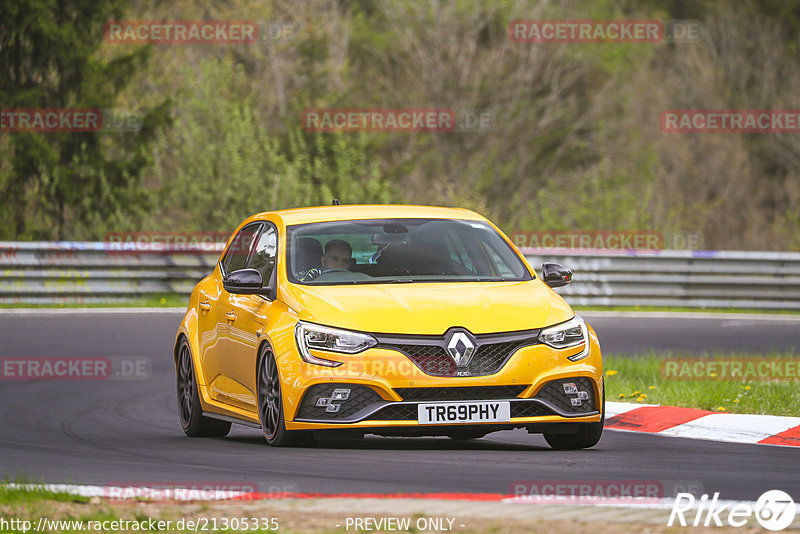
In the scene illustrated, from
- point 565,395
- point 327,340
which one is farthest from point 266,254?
point 565,395

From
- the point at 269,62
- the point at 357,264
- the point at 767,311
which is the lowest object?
the point at 767,311

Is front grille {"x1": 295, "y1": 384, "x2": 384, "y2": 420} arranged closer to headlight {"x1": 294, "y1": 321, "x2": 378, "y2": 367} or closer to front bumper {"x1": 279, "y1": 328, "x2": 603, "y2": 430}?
front bumper {"x1": 279, "y1": 328, "x2": 603, "y2": 430}

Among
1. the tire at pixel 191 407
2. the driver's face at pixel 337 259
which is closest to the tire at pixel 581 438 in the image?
the driver's face at pixel 337 259

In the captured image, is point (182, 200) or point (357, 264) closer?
point (357, 264)

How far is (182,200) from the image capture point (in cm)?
2888

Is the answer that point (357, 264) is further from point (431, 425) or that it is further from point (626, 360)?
point (626, 360)

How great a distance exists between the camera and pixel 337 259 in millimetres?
10008

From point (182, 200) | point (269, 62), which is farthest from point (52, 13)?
point (269, 62)

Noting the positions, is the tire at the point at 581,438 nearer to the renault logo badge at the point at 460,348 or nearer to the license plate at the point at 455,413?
the license plate at the point at 455,413

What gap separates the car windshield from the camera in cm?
987

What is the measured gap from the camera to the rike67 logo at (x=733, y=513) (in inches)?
253

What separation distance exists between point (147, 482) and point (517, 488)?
1.95 metres

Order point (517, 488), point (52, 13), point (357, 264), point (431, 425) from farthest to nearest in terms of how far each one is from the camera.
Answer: point (52, 13) < point (357, 264) < point (431, 425) < point (517, 488)

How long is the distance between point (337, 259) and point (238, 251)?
1.46 meters
